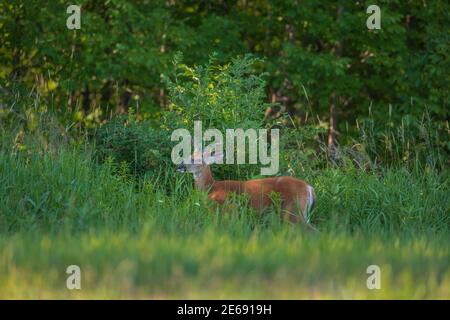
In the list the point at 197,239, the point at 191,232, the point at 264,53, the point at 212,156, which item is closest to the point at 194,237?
the point at 197,239

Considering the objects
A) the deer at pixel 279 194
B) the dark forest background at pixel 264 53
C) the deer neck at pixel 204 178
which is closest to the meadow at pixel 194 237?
the deer neck at pixel 204 178

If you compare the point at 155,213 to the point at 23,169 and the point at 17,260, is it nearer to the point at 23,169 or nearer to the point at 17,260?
the point at 23,169

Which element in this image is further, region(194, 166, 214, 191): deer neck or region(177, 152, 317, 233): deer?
region(194, 166, 214, 191): deer neck

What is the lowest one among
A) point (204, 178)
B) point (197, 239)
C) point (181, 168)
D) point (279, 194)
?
point (197, 239)

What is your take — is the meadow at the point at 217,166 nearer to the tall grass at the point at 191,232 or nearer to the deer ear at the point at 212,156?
the tall grass at the point at 191,232

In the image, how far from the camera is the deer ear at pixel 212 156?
991 centimetres

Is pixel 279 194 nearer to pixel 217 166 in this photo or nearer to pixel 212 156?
pixel 212 156

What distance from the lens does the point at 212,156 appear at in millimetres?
9961

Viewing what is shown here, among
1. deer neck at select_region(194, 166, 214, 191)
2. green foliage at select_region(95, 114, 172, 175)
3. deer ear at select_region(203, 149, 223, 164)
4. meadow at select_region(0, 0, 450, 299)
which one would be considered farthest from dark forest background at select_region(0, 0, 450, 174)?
deer neck at select_region(194, 166, 214, 191)

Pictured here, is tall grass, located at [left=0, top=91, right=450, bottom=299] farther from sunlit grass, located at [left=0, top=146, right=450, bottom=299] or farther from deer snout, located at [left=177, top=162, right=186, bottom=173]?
deer snout, located at [left=177, top=162, right=186, bottom=173]

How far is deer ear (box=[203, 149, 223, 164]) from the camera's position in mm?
9914

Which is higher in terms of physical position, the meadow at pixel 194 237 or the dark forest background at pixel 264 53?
the dark forest background at pixel 264 53
